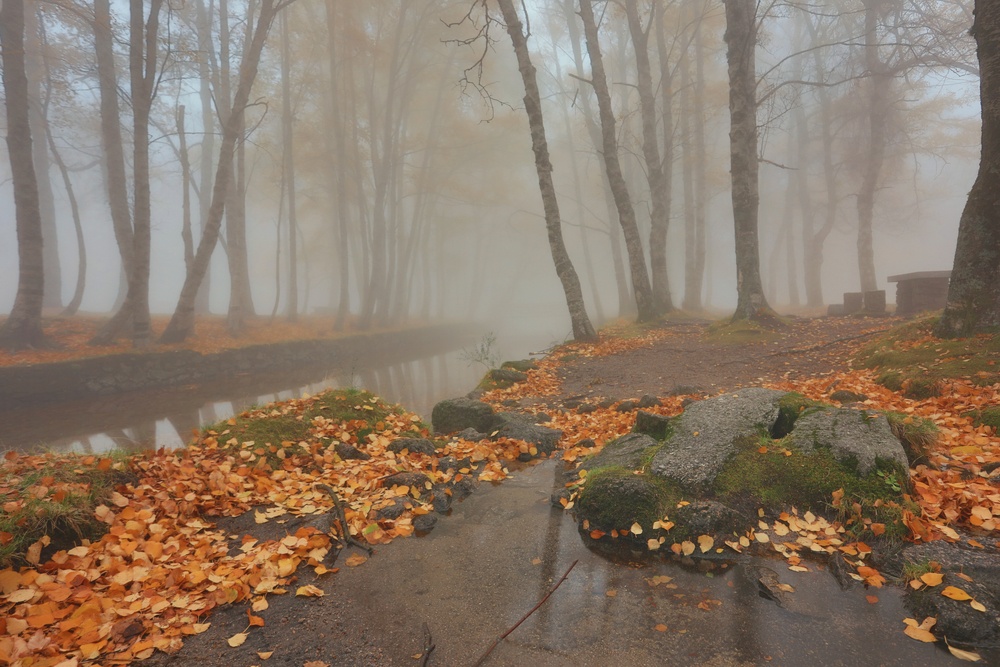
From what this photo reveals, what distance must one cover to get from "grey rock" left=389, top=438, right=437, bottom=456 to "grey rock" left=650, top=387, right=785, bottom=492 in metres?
2.52

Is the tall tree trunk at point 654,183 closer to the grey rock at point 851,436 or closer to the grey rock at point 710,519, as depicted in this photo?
the grey rock at point 851,436

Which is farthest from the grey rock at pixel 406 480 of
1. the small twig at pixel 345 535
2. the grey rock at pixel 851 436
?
the grey rock at pixel 851 436

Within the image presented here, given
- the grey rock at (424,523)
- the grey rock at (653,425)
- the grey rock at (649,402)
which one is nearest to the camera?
the grey rock at (424,523)

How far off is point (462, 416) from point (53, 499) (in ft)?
13.6

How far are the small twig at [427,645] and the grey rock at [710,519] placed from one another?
174 centimetres

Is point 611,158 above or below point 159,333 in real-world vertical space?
above

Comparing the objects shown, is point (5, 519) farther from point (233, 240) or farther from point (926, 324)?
point (233, 240)

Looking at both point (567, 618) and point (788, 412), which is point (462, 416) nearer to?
point (788, 412)

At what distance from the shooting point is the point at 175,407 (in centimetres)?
1051

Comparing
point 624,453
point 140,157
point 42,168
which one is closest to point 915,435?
point 624,453

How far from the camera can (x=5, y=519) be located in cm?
262

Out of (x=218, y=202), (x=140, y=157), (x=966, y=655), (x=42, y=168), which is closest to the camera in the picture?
(x=966, y=655)

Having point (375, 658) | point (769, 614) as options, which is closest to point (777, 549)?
point (769, 614)

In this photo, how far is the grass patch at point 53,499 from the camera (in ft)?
8.61
